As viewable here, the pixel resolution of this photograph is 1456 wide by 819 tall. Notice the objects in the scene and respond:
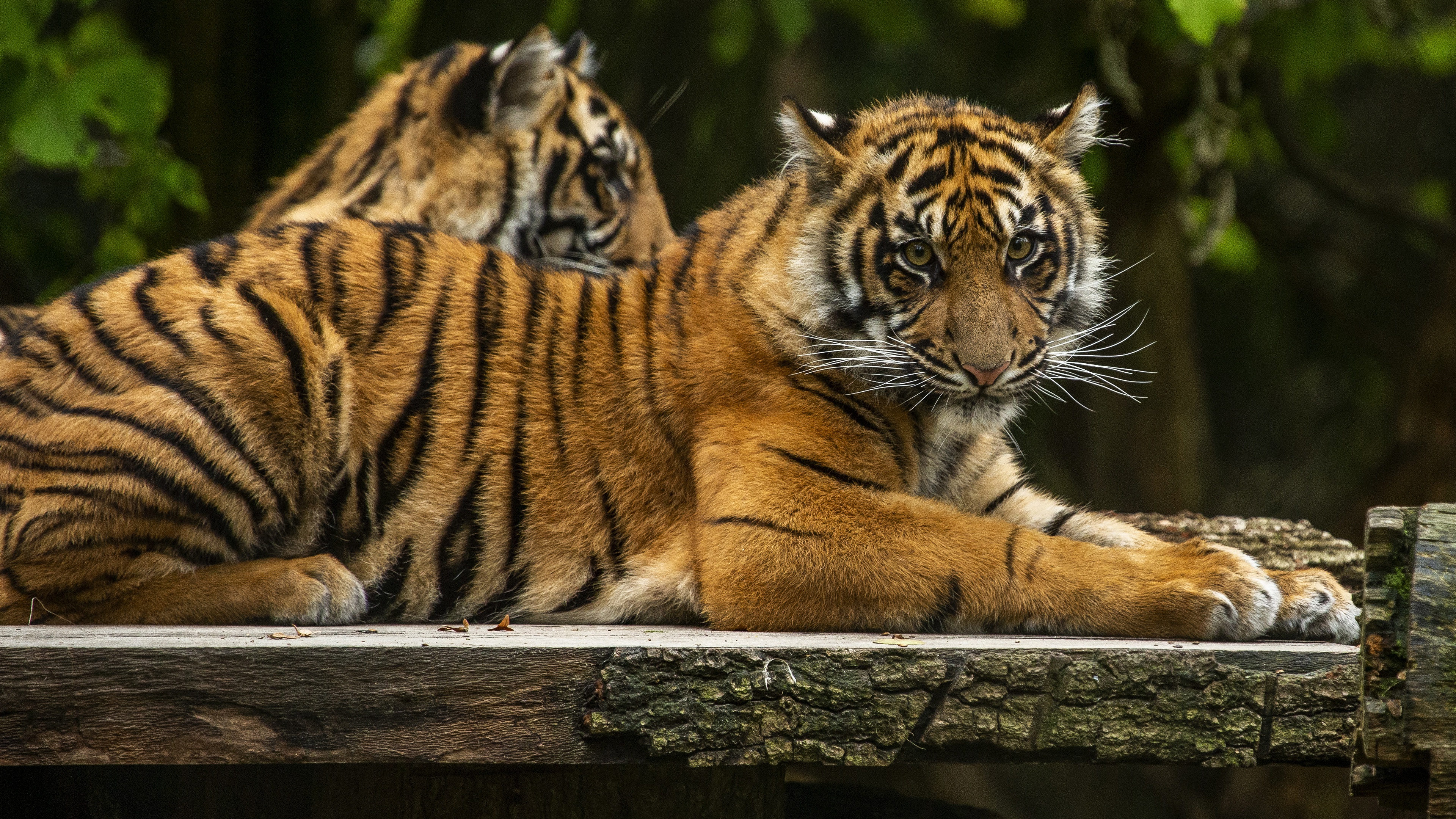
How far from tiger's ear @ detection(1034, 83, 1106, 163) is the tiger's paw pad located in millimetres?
2116

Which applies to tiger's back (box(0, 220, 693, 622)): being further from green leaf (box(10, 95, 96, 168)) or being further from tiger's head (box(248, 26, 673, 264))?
tiger's head (box(248, 26, 673, 264))

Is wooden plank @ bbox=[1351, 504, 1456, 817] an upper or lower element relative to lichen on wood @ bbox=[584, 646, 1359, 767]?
upper

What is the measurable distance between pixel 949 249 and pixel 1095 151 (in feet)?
9.54

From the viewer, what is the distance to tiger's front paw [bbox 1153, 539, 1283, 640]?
2977 mm

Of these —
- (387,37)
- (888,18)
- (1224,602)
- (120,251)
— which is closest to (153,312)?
(1224,602)

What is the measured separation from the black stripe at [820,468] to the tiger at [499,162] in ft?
7.83

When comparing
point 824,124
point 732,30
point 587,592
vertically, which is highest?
point 732,30

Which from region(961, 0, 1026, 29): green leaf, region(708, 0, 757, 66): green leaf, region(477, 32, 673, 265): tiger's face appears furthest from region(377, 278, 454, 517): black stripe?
region(961, 0, 1026, 29): green leaf

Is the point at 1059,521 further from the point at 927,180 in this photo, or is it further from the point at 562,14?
the point at 562,14

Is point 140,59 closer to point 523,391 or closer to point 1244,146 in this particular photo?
point 523,391

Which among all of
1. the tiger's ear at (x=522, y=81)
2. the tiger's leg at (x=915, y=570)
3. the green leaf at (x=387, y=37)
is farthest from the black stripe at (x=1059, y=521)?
the green leaf at (x=387, y=37)

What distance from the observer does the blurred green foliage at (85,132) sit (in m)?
4.75

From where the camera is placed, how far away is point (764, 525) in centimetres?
326

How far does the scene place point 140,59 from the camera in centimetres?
520
